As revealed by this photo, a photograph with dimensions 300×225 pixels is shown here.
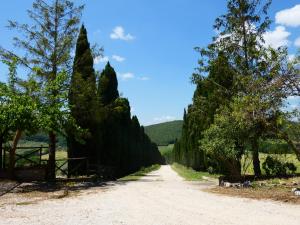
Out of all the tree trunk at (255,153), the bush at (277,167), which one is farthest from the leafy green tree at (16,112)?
the bush at (277,167)

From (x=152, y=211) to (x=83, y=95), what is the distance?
13.7 m

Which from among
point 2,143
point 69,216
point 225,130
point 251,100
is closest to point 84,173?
point 2,143

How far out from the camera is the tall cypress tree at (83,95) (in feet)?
76.1

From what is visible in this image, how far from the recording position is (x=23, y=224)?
28.9ft

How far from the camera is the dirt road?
897 centimetres

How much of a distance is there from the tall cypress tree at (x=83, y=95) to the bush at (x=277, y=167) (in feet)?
33.9

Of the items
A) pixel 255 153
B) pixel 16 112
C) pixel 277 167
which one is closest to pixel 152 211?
pixel 16 112

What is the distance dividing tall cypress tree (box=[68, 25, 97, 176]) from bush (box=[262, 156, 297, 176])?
10.3m

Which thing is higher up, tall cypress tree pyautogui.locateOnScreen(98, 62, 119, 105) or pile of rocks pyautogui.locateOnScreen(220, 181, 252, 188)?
tall cypress tree pyautogui.locateOnScreen(98, 62, 119, 105)

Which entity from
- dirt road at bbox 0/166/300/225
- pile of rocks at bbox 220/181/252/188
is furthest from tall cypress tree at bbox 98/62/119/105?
dirt road at bbox 0/166/300/225

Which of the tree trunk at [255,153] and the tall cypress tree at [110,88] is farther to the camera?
the tall cypress tree at [110,88]

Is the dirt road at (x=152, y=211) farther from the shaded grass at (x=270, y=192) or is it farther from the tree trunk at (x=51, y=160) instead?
the tree trunk at (x=51, y=160)

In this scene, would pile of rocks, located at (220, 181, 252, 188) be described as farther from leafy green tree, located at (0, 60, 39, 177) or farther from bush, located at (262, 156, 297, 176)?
leafy green tree, located at (0, 60, 39, 177)

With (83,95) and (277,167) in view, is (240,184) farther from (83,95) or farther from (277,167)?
(83,95)
